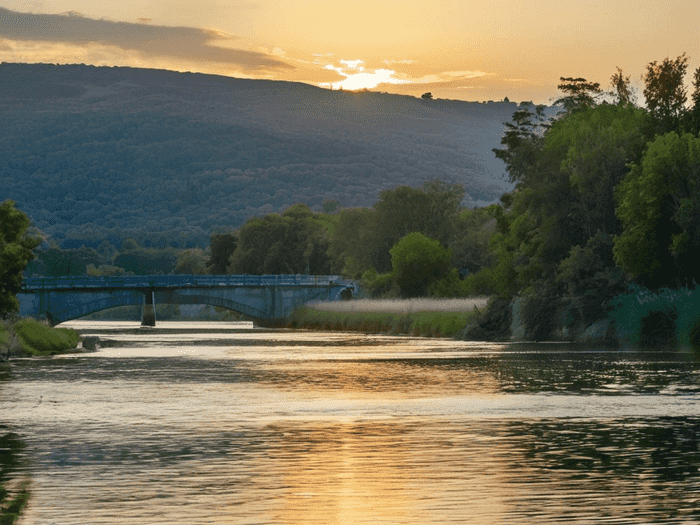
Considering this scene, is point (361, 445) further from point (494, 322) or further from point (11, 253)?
point (494, 322)

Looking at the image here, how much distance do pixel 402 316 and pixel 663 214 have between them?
38.3 metres

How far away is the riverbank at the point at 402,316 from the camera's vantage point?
111106mm

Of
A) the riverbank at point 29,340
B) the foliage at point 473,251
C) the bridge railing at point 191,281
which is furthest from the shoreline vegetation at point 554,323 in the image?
the riverbank at point 29,340

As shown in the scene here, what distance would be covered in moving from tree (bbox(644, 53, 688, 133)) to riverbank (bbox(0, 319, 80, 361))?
4564 centimetres

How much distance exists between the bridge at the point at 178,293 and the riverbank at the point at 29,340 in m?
51.0

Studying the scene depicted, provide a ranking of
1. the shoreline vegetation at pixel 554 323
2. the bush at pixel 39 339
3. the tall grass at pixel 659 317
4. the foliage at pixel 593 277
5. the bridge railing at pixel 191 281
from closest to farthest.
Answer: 1. the bush at pixel 39 339
2. the tall grass at pixel 659 317
3. the shoreline vegetation at pixel 554 323
4. the foliage at pixel 593 277
5. the bridge railing at pixel 191 281

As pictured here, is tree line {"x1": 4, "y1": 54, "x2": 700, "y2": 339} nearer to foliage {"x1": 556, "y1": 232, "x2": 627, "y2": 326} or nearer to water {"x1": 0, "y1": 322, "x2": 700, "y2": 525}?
foliage {"x1": 556, "y1": 232, "x2": 627, "y2": 326}

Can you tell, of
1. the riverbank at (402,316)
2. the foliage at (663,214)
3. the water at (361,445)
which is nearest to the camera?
the water at (361,445)

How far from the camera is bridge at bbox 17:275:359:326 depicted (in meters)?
141

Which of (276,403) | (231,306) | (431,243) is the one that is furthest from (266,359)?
(231,306)

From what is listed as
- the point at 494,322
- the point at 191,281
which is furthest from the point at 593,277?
the point at 191,281

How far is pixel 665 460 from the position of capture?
26.8m

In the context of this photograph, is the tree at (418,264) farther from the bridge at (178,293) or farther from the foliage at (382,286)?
the bridge at (178,293)

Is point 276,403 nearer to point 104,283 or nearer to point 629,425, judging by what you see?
point 629,425
